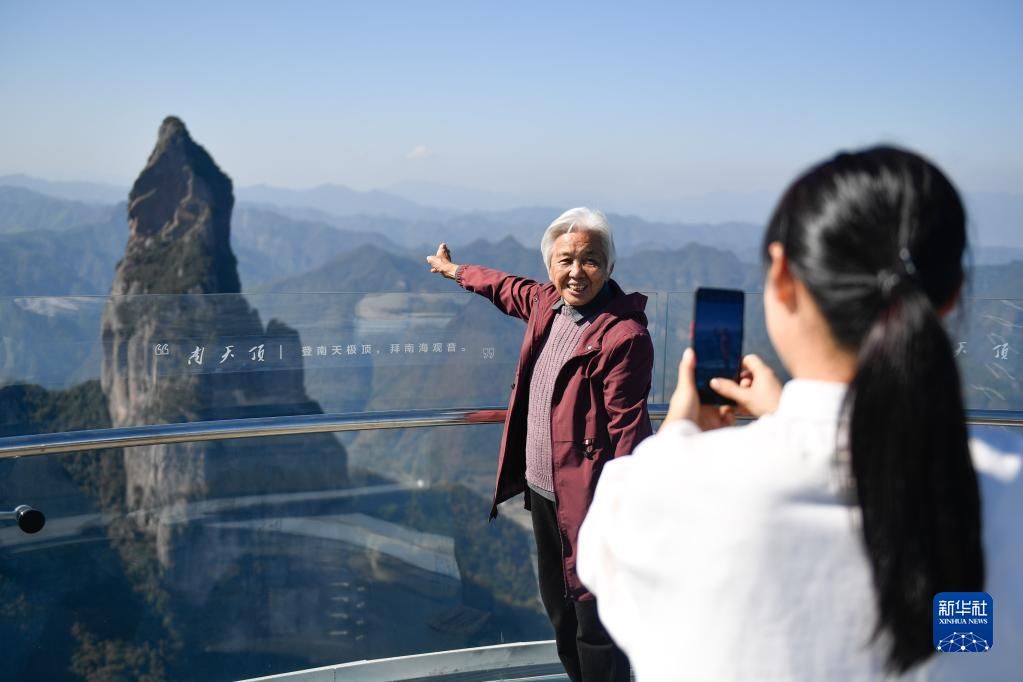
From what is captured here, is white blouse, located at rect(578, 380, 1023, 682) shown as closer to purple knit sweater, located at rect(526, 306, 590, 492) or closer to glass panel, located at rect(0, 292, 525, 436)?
purple knit sweater, located at rect(526, 306, 590, 492)

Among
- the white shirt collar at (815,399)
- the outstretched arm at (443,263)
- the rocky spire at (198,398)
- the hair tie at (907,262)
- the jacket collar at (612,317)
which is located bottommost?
the rocky spire at (198,398)

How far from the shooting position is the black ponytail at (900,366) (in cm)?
76

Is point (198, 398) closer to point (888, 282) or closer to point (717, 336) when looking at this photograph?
point (717, 336)

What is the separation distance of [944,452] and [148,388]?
376 centimetres

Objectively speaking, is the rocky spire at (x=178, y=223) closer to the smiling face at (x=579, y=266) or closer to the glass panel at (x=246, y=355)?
the glass panel at (x=246, y=355)

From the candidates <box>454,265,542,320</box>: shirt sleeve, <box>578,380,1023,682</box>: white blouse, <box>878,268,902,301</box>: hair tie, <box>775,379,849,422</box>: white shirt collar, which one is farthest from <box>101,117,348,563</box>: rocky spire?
<box>878,268,902,301</box>: hair tie

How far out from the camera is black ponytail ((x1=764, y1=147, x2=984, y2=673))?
76cm

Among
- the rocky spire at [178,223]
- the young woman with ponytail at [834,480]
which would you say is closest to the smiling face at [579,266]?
the young woman with ponytail at [834,480]

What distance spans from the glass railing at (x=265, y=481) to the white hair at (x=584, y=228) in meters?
0.78

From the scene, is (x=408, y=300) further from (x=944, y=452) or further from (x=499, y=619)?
(x=944, y=452)

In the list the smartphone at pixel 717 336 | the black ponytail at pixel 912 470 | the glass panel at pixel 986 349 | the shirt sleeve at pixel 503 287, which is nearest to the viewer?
the black ponytail at pixel 912 470

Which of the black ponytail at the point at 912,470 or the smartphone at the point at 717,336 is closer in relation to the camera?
the black ponytail at the point at 912,470

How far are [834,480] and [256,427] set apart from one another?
236 centimetres

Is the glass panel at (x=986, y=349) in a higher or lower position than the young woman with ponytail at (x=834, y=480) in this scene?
lower
